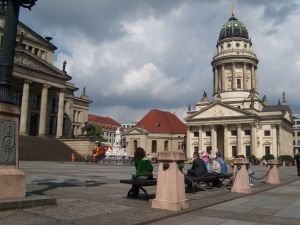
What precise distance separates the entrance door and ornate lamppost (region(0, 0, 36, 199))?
55.2 meters

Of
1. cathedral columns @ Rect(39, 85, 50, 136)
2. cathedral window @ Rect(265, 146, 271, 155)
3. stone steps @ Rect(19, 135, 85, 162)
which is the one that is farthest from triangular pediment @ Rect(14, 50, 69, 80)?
cathedral window @ Rect(265, 146, 271, 155)

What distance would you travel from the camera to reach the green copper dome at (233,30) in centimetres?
10100

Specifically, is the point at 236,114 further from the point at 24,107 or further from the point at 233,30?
the point at 24,107

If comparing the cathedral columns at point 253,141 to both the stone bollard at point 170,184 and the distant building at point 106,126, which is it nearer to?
the distant building at point 106,126

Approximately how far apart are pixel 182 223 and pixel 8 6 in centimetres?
Answer: 721

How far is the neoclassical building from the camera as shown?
55.7 meters

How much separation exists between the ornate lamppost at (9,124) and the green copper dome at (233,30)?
95962 mm

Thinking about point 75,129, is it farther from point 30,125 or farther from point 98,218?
point 98,218

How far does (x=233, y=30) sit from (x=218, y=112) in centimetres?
2615

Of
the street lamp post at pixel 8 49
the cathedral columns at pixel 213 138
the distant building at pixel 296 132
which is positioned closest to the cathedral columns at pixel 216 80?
the cathedral columns at pixel 213 138

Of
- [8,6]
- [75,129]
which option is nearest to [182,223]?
[8,6]

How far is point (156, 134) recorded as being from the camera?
102250 mm

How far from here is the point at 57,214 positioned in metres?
8.42

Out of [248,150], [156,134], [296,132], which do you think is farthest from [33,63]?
[296,132]
